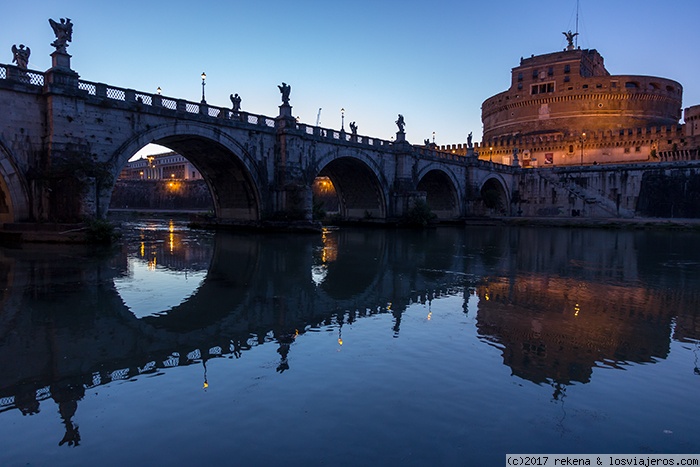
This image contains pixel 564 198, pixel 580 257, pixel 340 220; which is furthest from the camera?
pixel 564 198

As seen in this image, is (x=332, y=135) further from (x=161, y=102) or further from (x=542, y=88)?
(x=542, y=88)

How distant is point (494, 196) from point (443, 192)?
7.51m

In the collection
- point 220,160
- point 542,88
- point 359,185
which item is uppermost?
point 542,88

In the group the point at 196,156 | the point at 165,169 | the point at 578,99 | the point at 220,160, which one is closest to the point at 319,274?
the point at 220,160

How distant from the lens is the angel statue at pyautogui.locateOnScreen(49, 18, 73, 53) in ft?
64.4

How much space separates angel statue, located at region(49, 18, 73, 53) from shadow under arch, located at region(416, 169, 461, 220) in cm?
3596

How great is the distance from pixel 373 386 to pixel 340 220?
39278 millimetres

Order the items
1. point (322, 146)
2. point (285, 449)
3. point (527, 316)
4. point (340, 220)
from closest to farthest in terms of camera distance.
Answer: point (285, 449) → point (527, 316) → point (322, 146) → point (340, 220)

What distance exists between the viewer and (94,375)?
5.52m

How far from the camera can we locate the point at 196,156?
101ft

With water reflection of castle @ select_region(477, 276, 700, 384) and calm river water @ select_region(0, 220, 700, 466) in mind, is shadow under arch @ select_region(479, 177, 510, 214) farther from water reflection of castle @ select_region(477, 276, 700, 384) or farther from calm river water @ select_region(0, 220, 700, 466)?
calm river water @ select_region(0, 220, 700, 466)

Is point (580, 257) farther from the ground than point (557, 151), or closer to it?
closer to it

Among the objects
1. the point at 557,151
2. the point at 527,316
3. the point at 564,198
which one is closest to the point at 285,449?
the point at 527,316

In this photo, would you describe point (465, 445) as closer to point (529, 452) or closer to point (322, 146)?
point (529, 452)
